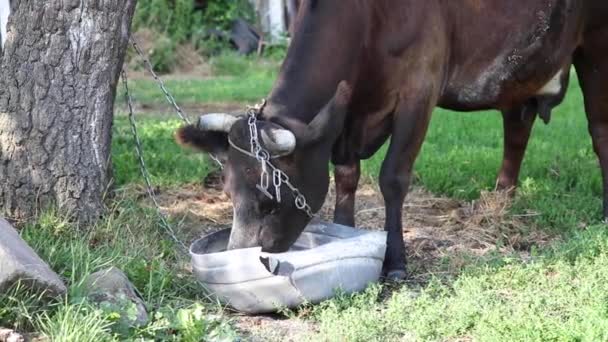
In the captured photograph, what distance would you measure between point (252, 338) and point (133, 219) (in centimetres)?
145

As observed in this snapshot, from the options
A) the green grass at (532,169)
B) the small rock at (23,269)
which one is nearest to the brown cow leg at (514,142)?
the green grass at (532,169)

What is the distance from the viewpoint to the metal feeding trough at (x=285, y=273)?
4.60 m

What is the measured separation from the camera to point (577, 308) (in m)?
4.52

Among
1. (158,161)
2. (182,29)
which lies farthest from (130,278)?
(182,29)

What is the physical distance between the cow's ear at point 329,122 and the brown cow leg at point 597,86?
229cm

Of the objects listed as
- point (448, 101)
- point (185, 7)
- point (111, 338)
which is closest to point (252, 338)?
point (111, 338)

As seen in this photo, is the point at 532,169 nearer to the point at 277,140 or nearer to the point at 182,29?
the point at 277,140

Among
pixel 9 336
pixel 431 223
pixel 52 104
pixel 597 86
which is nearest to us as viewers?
pixel 9 336

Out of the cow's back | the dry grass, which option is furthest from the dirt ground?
the cow's back

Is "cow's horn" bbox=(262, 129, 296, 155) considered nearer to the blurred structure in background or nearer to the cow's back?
Result: the cow's back

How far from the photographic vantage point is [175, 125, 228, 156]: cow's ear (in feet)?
16.7

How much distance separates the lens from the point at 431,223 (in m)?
6.53

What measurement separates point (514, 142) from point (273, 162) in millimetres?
2771

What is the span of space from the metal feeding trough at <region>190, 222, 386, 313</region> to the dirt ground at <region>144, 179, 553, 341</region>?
20.5 inches
